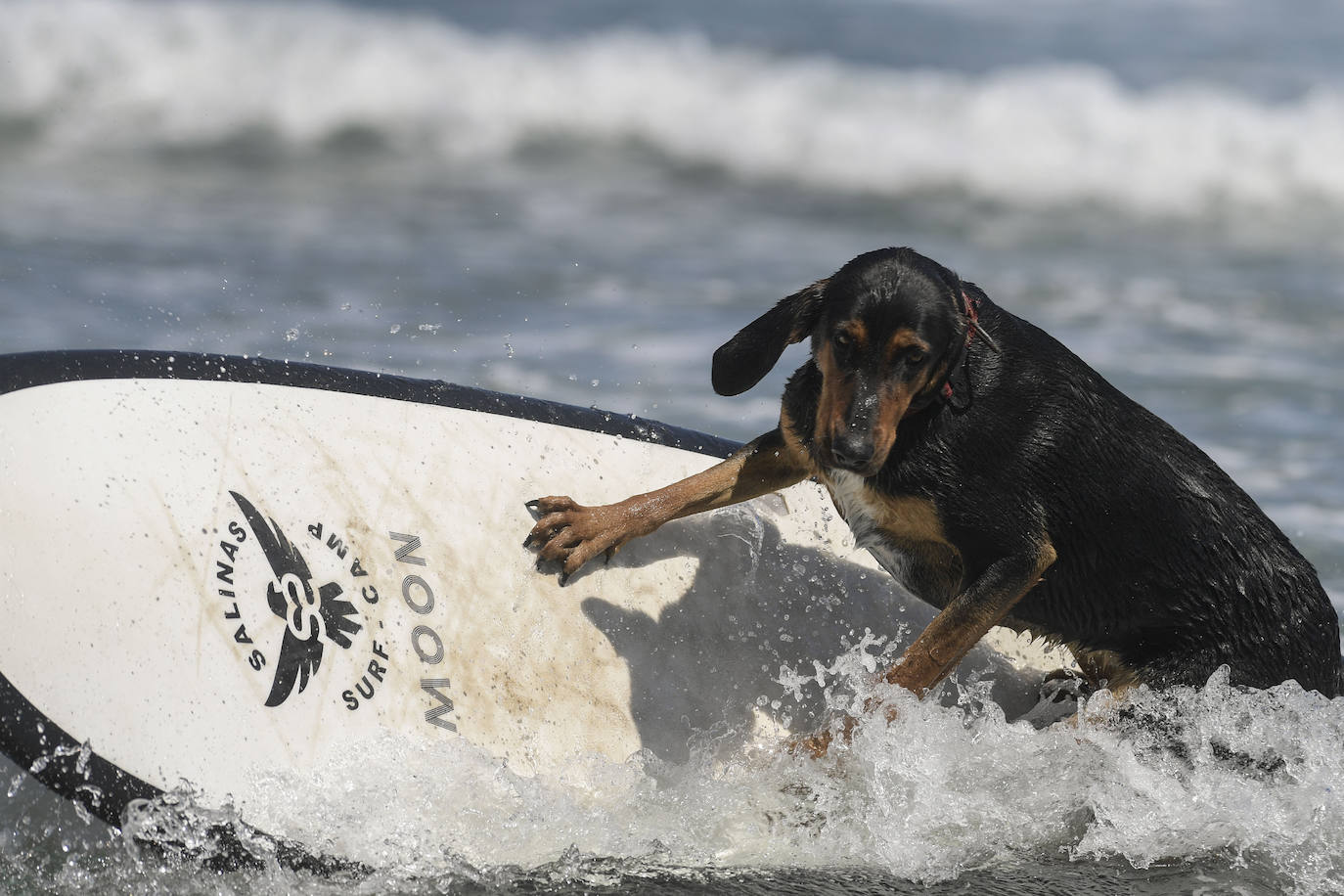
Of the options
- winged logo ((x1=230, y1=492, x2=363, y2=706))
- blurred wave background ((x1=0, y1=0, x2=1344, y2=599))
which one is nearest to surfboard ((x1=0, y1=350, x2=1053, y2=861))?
winged logo ((x1=230, y1=492, x2=363, y2=706))

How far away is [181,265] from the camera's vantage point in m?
8.75

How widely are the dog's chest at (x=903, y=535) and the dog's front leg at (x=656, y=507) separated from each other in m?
0.25

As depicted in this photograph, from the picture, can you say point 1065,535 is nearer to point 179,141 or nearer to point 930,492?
point 930,492

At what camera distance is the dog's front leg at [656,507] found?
149 inches

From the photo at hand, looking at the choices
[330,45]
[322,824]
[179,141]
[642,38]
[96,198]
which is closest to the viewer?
[322,824]

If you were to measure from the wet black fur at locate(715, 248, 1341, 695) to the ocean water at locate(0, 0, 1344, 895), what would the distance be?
17cm

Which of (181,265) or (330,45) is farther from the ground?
(330,45)

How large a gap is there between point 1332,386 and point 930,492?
5931 millimetres

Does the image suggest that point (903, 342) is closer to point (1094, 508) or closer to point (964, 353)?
point (964, 353)

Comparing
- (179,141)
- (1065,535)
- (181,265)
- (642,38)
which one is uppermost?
(642,38)

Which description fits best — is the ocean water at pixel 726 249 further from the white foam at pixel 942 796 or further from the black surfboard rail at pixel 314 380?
the black surfboard rail at pixel 314 380

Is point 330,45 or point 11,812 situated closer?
point 11,812

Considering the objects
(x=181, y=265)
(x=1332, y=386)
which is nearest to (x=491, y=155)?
(x=181, y=265)

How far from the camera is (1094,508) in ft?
11.3
